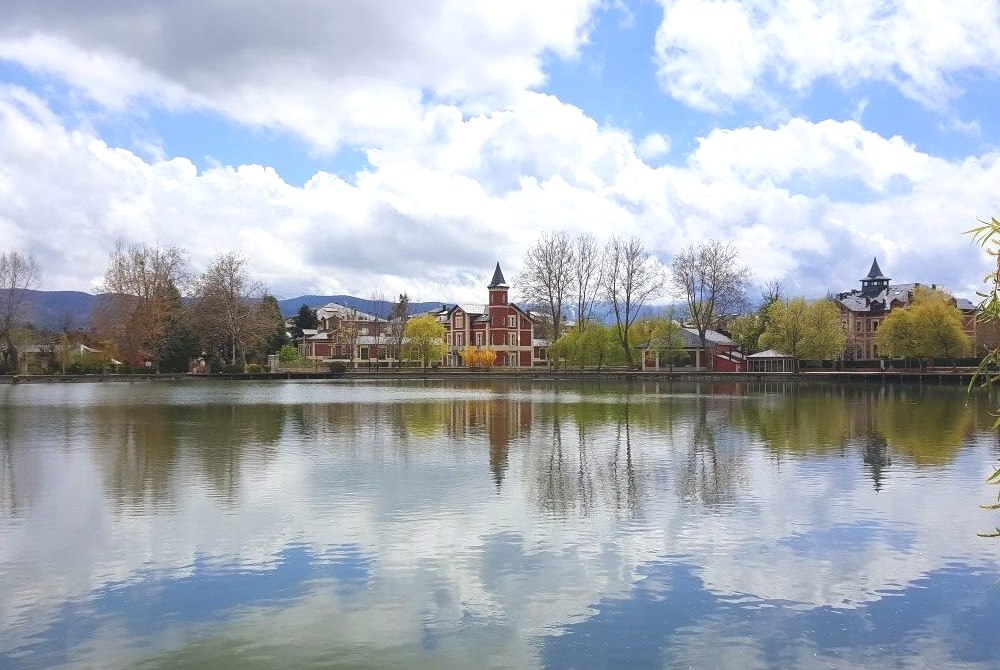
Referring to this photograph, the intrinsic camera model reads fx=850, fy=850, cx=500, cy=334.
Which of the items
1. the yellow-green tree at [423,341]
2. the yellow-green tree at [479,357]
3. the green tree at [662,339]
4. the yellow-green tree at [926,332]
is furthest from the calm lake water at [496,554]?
the yellow-green tree at [479,357]

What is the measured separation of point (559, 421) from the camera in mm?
31344

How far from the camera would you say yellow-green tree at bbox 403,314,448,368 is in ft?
326

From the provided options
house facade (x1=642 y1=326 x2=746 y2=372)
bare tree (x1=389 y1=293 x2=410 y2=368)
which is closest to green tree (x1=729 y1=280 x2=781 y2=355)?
house facade (x1=642 y1=326 x2=746 y2=372)

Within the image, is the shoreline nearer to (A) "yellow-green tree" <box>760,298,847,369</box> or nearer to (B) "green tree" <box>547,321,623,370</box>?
(A) "yellow-green tree" <box>760,298,847,369</box>

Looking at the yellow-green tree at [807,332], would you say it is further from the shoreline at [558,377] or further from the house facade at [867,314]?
the house facade at [867,314]

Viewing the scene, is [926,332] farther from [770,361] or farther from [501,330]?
[501,330]

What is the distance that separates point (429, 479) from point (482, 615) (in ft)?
27.7

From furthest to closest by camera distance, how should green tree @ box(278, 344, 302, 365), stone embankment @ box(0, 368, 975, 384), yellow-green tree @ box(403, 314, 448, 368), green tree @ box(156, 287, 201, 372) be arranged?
1. yellow-green tree @ box(403, 314, 448, 368)
2. green tree @ box(278, 344, 302, 365)
3. green tree @ box(156, 287, 201, 372)
4. stone embankment @ box(0, 368, 975, 384)

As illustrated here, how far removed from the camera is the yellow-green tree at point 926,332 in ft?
231

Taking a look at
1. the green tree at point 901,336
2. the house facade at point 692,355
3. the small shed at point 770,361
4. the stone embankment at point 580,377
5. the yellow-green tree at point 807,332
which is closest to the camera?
the stone embankment at point 580,377

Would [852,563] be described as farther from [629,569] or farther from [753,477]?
[753,477]

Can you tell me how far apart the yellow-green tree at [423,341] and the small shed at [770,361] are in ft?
117

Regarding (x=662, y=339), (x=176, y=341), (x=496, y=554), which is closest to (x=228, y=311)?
(x=176, y=341)

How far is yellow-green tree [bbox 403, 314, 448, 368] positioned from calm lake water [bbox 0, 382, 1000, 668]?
75.6 metres
